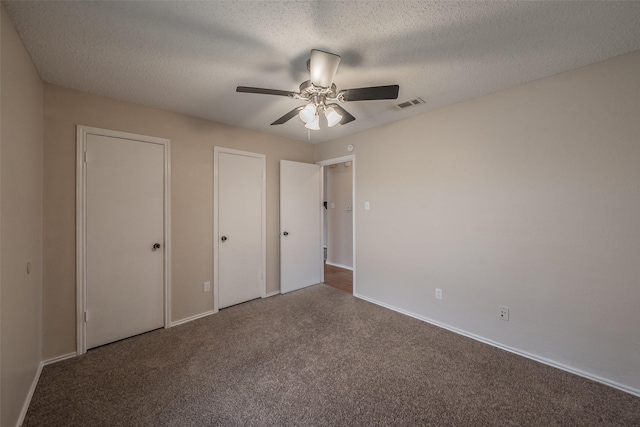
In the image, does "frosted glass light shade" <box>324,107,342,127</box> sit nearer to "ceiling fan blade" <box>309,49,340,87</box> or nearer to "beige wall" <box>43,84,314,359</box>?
"ceiling fan blade" <box>309,49,340,87</box>

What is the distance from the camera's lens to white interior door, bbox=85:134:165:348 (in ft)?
7.53

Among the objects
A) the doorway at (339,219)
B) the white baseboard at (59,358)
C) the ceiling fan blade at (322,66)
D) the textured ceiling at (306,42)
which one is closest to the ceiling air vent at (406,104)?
the textured ceiling at (306,42)

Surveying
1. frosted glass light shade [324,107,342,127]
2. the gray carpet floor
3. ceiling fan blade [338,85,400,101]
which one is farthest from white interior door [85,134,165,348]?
ceiling fan blade [338,85,400,101]

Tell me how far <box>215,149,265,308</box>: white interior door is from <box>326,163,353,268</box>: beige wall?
225 cm

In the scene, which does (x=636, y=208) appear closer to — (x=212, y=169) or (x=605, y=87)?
(x=605, y=87)

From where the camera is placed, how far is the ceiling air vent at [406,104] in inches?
98.7

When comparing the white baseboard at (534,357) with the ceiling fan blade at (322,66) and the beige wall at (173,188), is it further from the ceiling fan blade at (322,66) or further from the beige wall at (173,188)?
the ceiling fan blade at (322,66)

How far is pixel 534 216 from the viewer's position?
2133 mm

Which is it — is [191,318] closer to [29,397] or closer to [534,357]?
[29,397]

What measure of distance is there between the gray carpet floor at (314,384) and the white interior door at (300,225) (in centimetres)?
126

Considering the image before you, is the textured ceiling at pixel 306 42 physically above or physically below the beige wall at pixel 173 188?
above

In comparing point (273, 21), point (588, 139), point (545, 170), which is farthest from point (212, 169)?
point (588, 139)

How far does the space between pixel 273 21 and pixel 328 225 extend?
4.60 metres

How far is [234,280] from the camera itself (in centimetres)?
327
